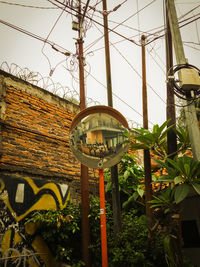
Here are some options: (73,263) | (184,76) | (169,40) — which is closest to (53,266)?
(73,263)

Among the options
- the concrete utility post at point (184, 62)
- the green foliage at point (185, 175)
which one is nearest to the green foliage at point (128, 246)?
the green foliage at point (185, 175)

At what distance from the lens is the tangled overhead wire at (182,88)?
11.3ft

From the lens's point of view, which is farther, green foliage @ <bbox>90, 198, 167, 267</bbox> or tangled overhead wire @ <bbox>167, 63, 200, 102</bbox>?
tangled overhead wire @ <bbox>167, 63, 200, 102</bbox>

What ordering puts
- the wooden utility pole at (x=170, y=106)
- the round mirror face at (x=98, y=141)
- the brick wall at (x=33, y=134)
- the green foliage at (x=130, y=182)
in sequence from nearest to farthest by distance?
the round mirror face at (x=98, y=141) < the wooden utility pole at (x=170, y=106) < the brick wall at (x=33, y=134) < the green foliage at (x=130, y=182)

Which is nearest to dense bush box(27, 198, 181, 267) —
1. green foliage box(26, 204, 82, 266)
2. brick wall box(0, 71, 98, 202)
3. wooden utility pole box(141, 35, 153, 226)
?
green foliage box(26, 204, 82, 266)

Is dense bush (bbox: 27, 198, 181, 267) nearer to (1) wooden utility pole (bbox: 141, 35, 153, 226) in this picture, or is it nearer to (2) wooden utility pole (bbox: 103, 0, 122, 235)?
(2) wooden utility pole (bbox: 103, 0, 122, 235)

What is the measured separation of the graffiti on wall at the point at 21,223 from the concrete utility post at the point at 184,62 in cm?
262

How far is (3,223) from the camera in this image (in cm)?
332

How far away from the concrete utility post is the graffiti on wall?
2618mm

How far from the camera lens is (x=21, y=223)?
11.5ft

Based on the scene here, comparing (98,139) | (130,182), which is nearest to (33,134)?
(130,182)

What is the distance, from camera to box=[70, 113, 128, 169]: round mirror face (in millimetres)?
2256

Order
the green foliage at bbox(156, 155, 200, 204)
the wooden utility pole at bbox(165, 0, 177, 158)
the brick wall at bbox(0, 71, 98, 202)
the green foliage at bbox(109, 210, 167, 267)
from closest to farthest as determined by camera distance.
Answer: the green foliage at bbox(156, 155, 200, 204) → the green foliage at bbox(109, 210, 167, 267) → the wooden utility pole at bbox(165, 0, 177, 158) → the brick wall at bbox(0, 71, 98, 202)

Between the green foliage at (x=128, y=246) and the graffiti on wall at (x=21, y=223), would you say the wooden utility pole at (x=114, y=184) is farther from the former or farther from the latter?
the graffiti on wall at (x=21, y=223)
